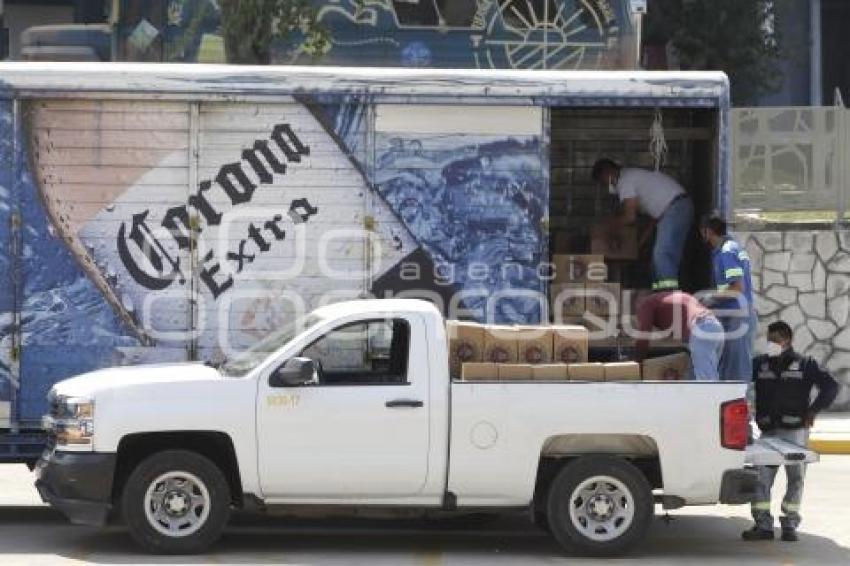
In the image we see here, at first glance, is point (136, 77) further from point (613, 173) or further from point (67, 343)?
point (613, 173)

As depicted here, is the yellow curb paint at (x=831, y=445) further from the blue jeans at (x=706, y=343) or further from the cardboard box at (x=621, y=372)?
the cardboard box at (x=621, y=372)

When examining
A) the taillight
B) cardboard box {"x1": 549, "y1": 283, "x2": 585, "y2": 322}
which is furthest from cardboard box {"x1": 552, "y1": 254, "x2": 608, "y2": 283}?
the taillight

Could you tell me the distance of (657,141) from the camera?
14797 mm

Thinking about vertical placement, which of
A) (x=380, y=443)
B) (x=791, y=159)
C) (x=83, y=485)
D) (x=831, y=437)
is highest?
(x=791, y=159)

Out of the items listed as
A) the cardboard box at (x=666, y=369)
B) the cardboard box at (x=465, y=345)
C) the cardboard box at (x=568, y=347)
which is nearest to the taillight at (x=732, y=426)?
the cardboard box at (x=666, y=369)

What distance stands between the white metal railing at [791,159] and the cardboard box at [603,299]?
20.4ft

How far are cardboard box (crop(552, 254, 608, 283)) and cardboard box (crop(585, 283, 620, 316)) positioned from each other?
0.08 meters

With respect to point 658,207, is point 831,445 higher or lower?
lower

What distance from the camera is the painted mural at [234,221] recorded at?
12.8 m

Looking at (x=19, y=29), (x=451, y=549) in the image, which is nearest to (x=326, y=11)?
(x=19, y=29)

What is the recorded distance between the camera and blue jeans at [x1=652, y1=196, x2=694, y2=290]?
1435 cm

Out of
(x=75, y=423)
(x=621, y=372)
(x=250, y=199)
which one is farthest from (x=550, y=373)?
(x=75, y=423)

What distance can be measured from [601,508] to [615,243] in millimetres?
3738

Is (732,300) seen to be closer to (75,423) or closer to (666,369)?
(666,369)
